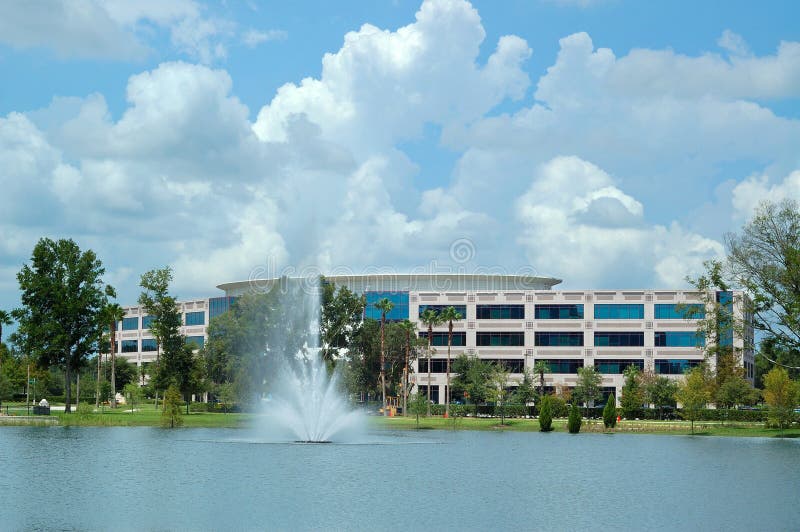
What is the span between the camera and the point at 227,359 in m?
102

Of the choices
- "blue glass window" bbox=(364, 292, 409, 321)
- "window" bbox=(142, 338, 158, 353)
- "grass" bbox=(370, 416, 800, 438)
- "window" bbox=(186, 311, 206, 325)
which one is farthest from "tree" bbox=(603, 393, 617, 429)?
"window" bbox=(142, 338, 158, 353)

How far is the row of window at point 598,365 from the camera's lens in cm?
11575

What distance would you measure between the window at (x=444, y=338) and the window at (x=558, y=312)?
30.8ft

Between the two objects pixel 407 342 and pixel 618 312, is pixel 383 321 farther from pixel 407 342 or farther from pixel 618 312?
pixel 618 312

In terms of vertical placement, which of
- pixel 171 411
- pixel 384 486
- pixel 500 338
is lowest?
pixel 384 486

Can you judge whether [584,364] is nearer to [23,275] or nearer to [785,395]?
[785,395]

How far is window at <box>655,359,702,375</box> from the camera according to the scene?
11531 centimetres

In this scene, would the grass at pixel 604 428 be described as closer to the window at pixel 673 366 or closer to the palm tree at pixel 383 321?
the palm tree at pixel 383 321

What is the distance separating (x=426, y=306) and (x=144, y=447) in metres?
74.7

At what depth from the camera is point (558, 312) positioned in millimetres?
119500

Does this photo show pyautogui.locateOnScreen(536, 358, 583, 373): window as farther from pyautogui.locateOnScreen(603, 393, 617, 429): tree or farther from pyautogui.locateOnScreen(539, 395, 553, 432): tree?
pyautogui.locateOnScreen(539, 395, 553, 432): tree

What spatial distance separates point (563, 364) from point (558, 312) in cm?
636

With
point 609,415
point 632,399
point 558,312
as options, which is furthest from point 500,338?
point 609,415

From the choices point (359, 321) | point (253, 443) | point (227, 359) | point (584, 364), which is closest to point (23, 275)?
point (227, 359)
